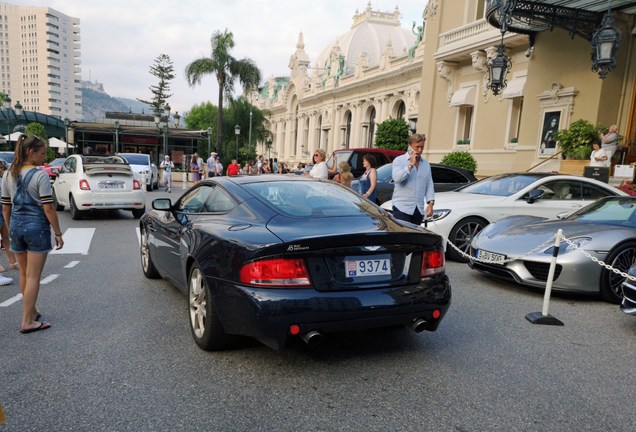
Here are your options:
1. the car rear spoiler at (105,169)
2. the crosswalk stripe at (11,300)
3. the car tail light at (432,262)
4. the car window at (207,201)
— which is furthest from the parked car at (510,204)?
the car rear spoiler at (105,169)

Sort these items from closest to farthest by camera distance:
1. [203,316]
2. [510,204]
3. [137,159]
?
[203,316], [510,204], [137,159]

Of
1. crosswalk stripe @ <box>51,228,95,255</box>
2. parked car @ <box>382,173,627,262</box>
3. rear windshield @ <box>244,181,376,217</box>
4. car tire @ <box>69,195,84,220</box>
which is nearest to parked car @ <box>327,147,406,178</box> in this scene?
parked car @ <box>382,173,627,262</box>

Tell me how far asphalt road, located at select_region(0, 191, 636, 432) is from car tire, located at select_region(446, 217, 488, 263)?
2824 millimetres

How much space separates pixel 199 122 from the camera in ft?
316

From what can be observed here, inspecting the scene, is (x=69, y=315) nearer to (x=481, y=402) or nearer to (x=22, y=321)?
(x=22, y=321)

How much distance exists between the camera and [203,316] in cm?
378

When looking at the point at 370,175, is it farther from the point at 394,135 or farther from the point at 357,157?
the point at 394,135

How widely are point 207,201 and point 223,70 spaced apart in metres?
38.8

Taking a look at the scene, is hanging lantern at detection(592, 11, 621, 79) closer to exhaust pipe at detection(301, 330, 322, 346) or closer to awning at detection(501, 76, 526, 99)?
awning at detection(501, 76, 526, 99)

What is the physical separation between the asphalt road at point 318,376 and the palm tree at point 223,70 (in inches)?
1412

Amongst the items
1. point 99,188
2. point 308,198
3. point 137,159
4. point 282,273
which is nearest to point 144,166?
point 137,159

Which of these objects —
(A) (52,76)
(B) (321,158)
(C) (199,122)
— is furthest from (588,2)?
(A) (52,76)

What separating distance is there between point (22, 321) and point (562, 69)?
17.0 meters

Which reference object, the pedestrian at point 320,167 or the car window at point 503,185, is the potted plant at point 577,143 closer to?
the car window at point 503,185
